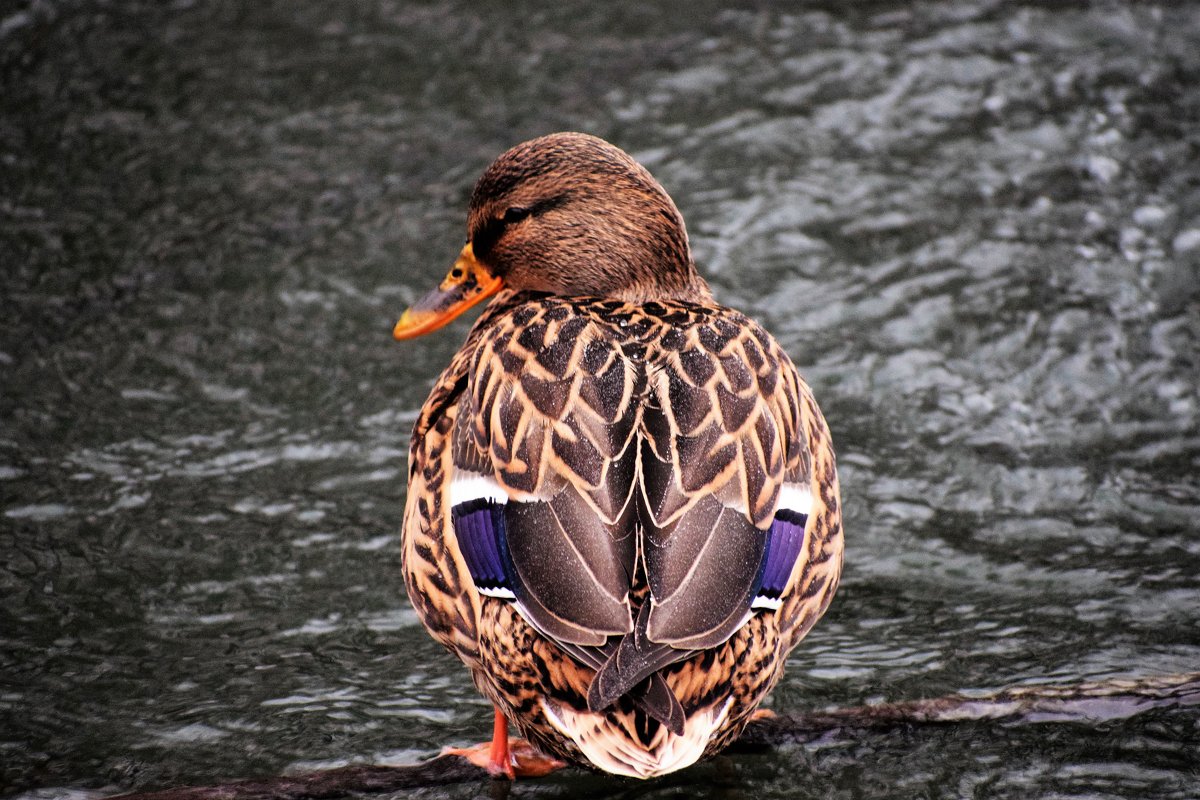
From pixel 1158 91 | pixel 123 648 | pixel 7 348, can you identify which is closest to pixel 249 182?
pixel 7 348

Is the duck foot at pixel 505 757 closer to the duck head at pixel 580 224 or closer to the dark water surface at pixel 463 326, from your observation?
the dark water surface at pixel 463 326

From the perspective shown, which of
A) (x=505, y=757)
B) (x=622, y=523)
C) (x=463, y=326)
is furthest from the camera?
(x=463, y=326)

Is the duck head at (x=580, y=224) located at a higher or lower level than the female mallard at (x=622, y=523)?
higher

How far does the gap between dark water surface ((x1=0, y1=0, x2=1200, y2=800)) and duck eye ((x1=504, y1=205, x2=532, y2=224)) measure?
1.34 meters

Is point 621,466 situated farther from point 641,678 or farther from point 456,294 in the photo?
point 456,294

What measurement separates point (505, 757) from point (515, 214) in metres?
1.65

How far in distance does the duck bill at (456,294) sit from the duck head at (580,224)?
13mm

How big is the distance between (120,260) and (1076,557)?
4.40 meters

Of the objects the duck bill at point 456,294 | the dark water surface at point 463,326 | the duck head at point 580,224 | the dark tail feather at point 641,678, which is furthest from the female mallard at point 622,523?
the dark water surface at point 463,326

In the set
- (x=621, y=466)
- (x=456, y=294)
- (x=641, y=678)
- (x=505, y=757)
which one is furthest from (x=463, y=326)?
(x=641, y=678)

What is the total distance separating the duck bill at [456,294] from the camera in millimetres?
4703

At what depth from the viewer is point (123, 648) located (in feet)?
15.3

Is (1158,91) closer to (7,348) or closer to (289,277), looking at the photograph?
(289,277)

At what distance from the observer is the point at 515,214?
4578 mm
